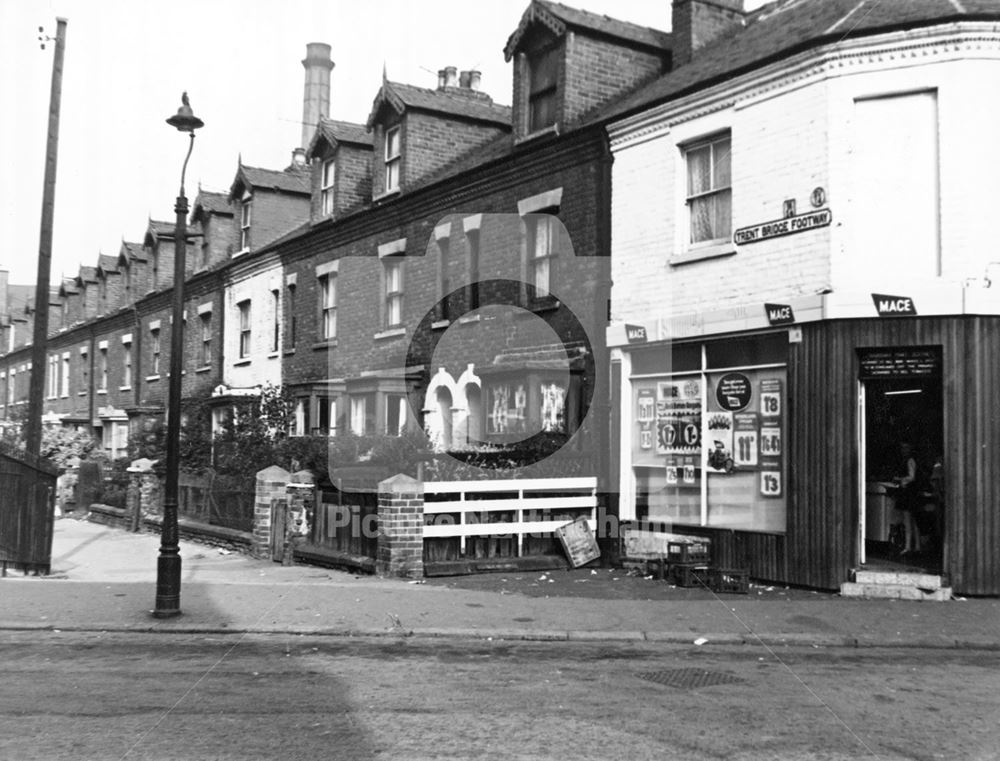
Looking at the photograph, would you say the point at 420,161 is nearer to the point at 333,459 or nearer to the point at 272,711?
the point at 333,459

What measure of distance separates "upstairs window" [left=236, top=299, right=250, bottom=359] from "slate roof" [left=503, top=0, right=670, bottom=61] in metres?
13.2

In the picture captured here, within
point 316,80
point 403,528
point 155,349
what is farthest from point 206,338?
point 403,528

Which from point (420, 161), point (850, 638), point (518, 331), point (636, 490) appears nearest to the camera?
point (850, 638)

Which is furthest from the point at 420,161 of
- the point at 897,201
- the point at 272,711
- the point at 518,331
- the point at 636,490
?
the point at 272,711

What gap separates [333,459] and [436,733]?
42.6ft

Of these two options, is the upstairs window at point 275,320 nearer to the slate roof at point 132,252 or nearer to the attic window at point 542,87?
the attic window at point 542,87

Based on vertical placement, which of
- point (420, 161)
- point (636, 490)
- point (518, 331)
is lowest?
point (636, 490)

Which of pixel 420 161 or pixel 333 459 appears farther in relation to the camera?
pixel 420 161

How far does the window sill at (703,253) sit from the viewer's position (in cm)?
1367

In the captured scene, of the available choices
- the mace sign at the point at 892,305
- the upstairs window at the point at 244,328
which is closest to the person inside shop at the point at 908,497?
the mace sign at the point at 892,305

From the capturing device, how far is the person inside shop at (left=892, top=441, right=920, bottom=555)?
13023 mm

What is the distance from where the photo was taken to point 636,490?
49.7 ft

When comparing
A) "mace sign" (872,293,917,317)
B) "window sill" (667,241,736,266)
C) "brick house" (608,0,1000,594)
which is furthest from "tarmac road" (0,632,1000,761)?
"window sill" (667,241,736,266)

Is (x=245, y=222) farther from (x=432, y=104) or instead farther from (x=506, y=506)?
(x=506, y=506)
